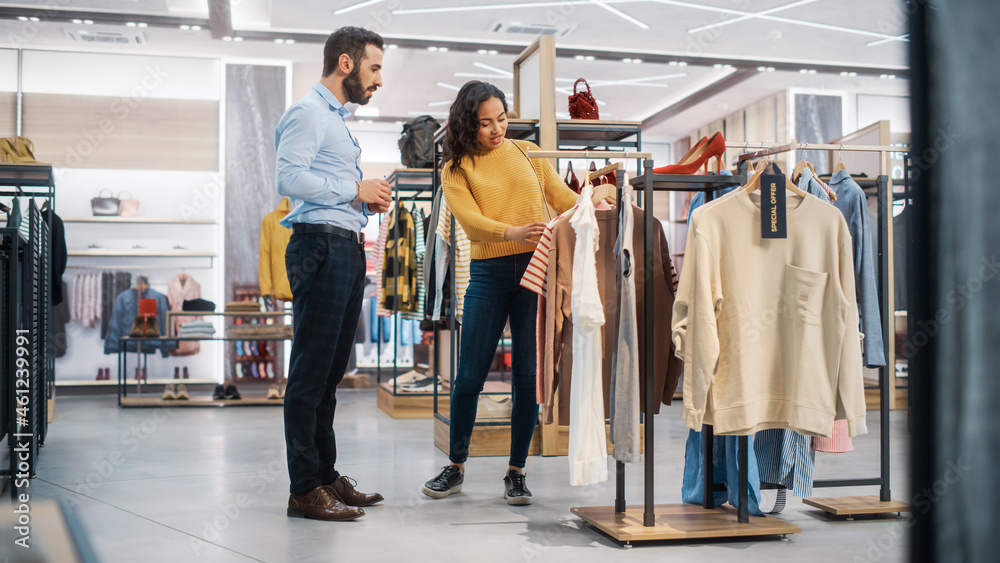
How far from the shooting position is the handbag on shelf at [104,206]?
25.2 feet

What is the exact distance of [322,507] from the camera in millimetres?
2834

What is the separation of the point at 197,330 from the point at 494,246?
4923 millimetres

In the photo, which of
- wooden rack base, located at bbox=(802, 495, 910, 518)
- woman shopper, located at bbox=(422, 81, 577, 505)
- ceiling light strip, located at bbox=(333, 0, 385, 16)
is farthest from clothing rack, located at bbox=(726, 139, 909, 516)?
ceiling light strip, located at bbox=(333, 0, 385, 16)

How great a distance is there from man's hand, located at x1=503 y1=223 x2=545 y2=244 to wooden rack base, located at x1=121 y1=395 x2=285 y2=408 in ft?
14.5

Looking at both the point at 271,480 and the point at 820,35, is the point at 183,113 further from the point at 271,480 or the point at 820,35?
the point at 820,35

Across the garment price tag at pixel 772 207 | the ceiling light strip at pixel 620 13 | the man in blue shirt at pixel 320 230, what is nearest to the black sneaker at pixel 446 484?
the man in blue shirt at pixel 320 230

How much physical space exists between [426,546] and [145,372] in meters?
5.82

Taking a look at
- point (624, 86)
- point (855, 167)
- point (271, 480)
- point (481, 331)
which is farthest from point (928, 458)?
point (624, 86)

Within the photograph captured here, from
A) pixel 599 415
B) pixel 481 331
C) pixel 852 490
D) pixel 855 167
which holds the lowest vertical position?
pixel 852 490

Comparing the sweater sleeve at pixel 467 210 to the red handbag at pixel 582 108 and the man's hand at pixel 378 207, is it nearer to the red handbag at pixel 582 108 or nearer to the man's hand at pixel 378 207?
the man's hand at pixel 378 207

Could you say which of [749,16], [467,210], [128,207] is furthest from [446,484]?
[128,207]

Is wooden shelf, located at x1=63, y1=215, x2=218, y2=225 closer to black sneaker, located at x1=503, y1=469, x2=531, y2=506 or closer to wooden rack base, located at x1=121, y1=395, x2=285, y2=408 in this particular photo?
wooden rack base, located at x1=121, y1=395, x2=285, y2=408

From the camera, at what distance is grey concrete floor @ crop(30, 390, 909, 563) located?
8.03 feet

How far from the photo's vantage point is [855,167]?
6906mm
